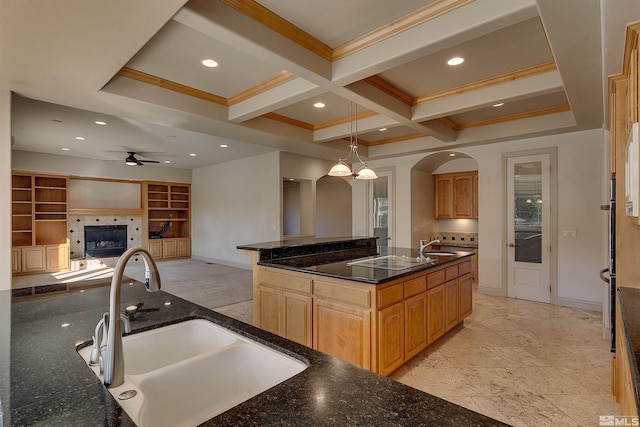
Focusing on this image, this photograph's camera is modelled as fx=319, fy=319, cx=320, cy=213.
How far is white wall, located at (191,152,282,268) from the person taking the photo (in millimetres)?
6949

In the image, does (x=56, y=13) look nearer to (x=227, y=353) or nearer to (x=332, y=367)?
(x=227, y=353)

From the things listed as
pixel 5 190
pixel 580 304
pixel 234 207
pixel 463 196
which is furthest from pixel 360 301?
pixel 234 207

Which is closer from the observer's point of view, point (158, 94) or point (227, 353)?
point (227, 353)

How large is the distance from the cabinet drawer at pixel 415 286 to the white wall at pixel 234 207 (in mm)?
4235

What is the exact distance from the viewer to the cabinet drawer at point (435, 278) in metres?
3.07

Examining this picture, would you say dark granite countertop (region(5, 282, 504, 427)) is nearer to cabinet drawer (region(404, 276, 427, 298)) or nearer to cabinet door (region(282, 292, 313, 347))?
cabinet door (region(282, 292, 313, 347))

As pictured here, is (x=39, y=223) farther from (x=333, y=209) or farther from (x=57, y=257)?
(x=333, y=209)

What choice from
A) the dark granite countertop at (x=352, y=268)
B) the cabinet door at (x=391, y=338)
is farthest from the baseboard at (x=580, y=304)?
the cabinet door at (x=391, y=338)

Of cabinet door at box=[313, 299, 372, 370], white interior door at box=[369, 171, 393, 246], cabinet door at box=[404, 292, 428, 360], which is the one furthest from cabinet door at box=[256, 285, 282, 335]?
white interior door at box=[369, 171, 393, 246]

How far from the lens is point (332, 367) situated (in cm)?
102

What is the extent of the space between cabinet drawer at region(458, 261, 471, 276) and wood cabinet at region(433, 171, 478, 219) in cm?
291

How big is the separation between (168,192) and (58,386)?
31.5 ft

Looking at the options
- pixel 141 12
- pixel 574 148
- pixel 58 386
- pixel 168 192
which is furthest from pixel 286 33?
pixel 168 192

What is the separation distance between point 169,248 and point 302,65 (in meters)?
8.37
